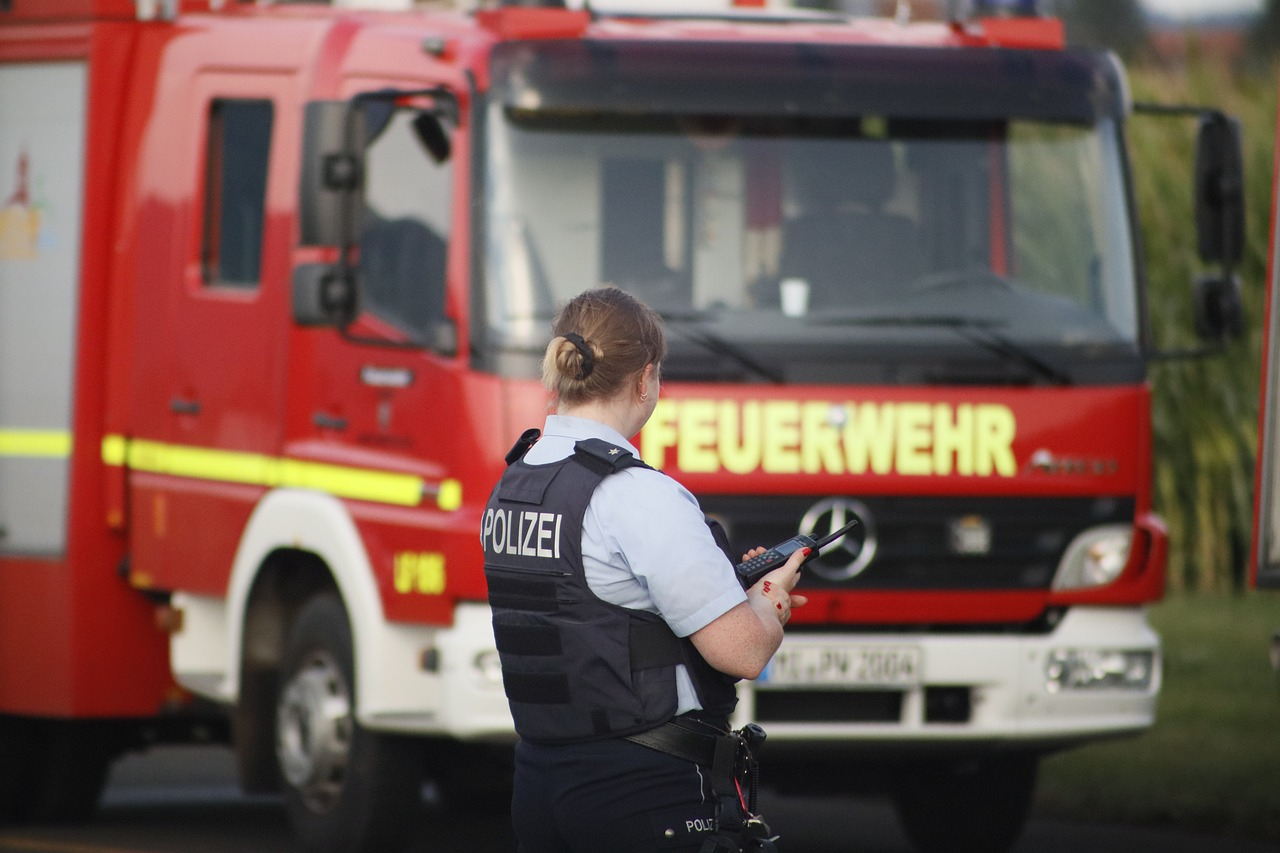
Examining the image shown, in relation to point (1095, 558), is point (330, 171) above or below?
above

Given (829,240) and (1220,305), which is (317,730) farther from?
(1220,305)

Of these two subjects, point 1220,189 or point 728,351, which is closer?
point 728,351

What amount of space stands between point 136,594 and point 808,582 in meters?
2.62

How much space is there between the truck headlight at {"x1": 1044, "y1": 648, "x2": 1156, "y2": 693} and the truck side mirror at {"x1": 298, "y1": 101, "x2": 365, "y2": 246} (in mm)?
2535

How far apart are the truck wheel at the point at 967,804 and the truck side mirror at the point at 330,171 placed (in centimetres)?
300

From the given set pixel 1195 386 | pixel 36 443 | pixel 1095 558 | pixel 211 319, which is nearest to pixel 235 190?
pixel 211 319

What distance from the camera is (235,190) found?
876cm

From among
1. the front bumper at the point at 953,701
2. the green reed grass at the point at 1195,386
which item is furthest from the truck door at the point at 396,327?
the green reed grass at the point at 1195,386

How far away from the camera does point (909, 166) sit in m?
8.28

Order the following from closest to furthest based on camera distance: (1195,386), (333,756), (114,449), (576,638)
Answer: (576,638)
(333,756)
(114,449)
(1195,386)

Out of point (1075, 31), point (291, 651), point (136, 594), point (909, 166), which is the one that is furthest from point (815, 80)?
point (1075, 31)

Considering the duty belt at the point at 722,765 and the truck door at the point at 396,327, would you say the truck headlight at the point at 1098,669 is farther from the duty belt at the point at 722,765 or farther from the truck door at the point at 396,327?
the duty belt at the point at 722,765

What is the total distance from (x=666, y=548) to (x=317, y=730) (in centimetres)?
431

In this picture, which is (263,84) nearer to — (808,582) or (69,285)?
(69,285)
